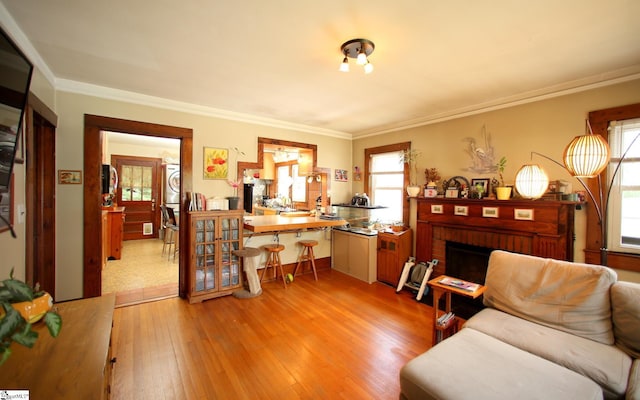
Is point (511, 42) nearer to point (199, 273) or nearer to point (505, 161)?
point (505, 161)

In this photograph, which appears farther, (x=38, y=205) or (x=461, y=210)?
(x=461, y=210)

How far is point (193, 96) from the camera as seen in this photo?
10.7ft

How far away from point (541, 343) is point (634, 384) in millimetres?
405

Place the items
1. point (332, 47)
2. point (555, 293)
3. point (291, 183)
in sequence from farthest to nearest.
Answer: point (291, 183)
point (332, 47)
point (555, 293)

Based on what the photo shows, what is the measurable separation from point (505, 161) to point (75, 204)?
4.96m

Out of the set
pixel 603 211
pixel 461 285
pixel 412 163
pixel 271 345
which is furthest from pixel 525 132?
pixel 271 345

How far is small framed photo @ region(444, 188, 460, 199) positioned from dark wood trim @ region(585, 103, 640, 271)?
1220 mm

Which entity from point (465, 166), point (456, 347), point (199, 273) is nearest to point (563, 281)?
point (456, 347)

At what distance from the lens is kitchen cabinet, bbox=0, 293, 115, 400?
3.44ft

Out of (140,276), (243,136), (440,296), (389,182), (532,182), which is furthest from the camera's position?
(389,182)

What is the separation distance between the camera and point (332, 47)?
2117 millimetres

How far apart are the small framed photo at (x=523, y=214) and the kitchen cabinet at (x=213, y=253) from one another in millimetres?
3341

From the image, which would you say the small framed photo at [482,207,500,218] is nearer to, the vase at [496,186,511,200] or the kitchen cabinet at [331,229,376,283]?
the vase at [496,186,511,200]

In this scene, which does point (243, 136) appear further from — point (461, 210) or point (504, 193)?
point (504, 193)
